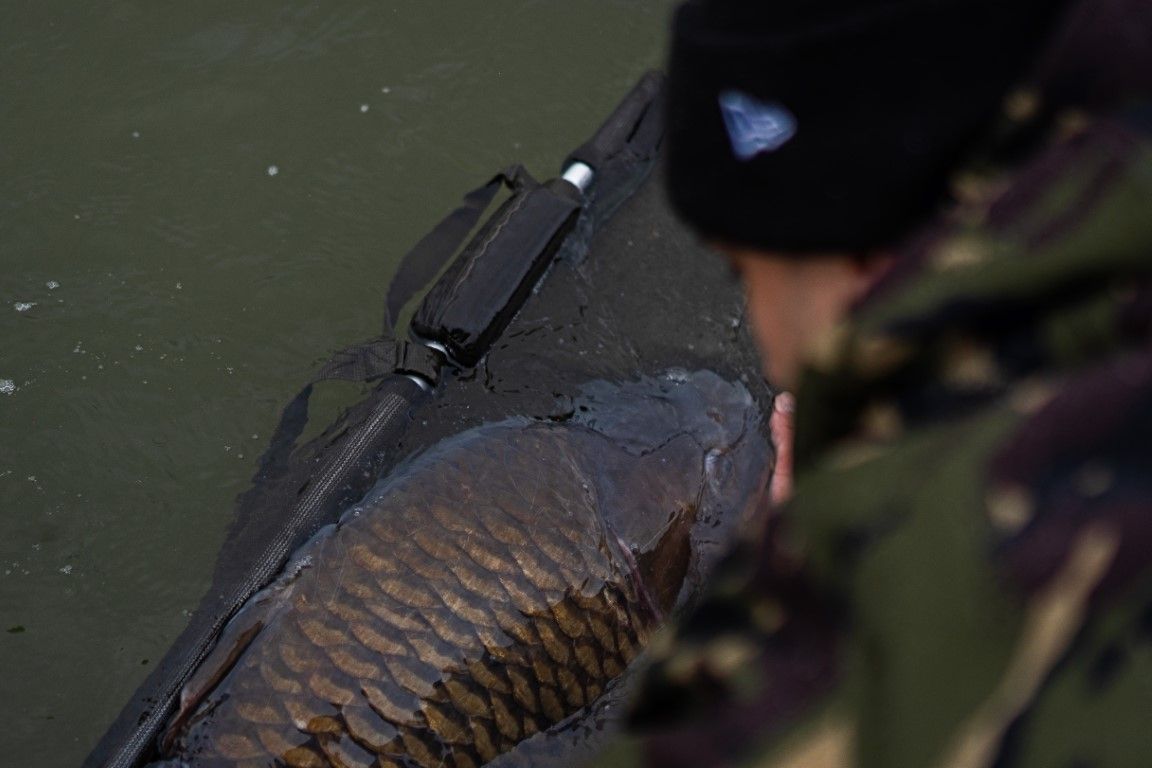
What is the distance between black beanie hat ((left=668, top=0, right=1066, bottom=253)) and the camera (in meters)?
0.88

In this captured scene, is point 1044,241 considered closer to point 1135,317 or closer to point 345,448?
point 1135,317

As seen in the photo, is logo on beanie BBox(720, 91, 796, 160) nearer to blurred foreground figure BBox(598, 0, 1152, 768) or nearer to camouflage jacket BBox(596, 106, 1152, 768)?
blurred foreground figure BBox(598, 0, 1152, 768)

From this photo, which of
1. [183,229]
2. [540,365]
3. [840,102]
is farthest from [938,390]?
[183,229]

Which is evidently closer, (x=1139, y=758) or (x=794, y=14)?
(x=1139, y=758)

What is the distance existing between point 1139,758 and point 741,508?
98.9 inches

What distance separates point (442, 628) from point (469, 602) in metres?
0.09

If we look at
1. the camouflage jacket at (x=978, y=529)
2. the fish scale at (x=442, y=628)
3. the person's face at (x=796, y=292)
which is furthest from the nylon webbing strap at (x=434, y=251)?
the camouflage jacket at (x=978, y=529)

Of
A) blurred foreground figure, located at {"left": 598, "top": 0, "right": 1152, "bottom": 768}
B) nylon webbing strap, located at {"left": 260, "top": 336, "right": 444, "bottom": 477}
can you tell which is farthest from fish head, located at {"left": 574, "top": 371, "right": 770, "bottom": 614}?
blurred foreground figure, located at {"left": 598, "top": 0, "right": 1152, "bottom": 768}

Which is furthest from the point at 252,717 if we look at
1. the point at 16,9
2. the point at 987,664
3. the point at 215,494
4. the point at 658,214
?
the point at 16,9

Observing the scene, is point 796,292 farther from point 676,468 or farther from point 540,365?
point 540,365

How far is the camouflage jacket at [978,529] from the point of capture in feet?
2.50

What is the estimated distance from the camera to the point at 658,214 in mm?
4078

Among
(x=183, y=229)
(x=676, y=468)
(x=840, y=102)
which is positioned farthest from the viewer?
(x=183, y=229)

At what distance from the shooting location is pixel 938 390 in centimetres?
84
